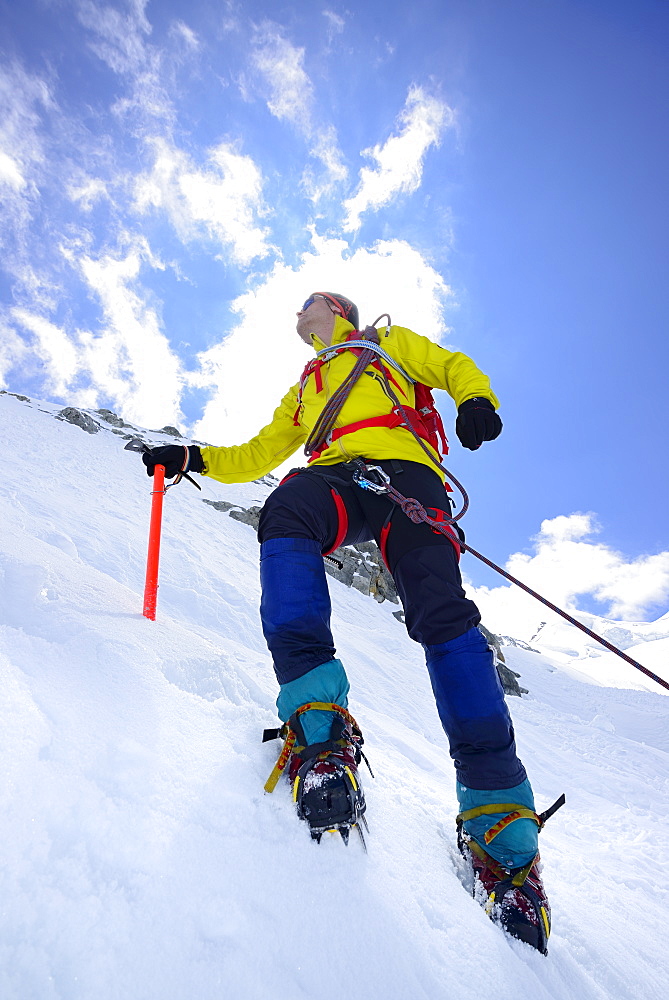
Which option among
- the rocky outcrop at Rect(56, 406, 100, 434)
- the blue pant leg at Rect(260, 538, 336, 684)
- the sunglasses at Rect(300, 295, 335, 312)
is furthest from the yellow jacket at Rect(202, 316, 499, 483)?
the rocky outcrop at Rect(56, 406, 100, 434)

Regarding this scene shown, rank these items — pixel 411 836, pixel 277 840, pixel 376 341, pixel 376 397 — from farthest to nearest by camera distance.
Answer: pixel 376 341 → pixel 376 397 → pixel 411 836 → pixel 277 840

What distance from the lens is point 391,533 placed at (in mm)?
2027

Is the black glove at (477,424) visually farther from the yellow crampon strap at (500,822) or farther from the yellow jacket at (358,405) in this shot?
the yellow crampon strap at (500,822)

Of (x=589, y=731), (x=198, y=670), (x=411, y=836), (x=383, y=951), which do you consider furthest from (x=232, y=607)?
(x=589, y=731)

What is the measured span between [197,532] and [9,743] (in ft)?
35.9

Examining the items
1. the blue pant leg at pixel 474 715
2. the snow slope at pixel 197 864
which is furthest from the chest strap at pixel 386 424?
the snow slope at pixel 197 864

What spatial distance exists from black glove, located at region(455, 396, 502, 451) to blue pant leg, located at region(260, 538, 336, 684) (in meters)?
0.88

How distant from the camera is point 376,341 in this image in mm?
2695

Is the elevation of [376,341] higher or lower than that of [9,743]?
higher

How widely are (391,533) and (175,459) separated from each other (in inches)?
51.9

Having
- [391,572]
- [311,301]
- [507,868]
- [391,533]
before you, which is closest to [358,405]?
[391,533]

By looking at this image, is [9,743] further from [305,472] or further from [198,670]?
[305,472]

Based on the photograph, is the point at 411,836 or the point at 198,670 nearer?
the point at 411,836

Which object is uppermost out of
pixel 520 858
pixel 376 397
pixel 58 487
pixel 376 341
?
pixel 376 341
